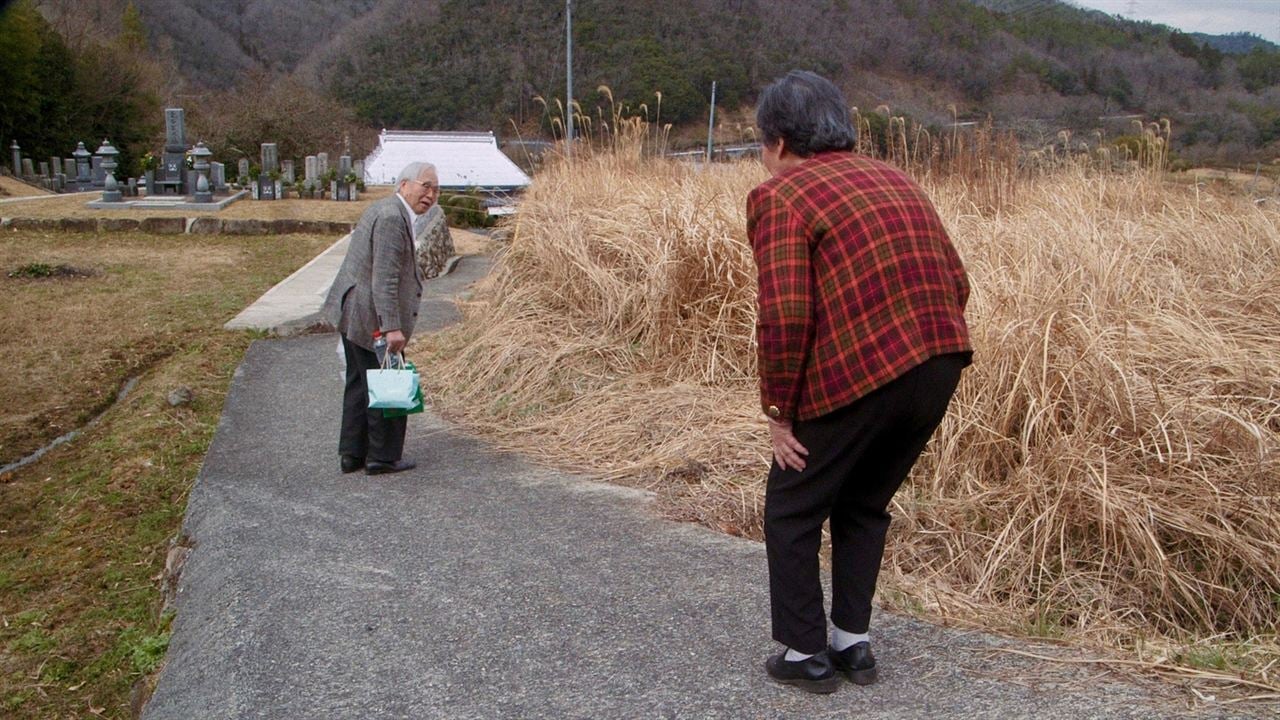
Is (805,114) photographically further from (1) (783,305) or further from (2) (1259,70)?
(2) (1259,70)

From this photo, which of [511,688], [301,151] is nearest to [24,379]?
[511,688]

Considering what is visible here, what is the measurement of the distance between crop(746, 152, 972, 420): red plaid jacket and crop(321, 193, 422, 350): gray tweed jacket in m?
2.63

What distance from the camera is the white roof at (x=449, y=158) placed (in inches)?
1367

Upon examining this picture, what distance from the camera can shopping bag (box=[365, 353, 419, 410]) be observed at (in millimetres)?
4738

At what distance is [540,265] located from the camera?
7707 mm

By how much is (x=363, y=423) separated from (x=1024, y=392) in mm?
A: 2957

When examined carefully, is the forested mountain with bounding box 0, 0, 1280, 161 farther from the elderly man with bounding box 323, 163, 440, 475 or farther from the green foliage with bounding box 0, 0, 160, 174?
the elderly man with bounding box 323, 163, 440, 475

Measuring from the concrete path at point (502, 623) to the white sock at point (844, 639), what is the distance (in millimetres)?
128

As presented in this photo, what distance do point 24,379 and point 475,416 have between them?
12.0 ft

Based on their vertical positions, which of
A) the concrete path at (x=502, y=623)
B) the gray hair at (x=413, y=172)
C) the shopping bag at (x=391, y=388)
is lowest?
the concrete path at (x=502, y=623)

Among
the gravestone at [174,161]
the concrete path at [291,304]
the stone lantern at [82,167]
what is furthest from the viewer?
the stone lantern at [82,167]

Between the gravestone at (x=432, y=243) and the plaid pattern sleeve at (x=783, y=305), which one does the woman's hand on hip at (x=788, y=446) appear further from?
the gravestone at (x=432, y=243)

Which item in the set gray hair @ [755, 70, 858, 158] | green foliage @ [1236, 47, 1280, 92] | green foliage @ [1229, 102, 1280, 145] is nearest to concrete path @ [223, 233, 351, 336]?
gray hair @ [755, 70, 858, 158]

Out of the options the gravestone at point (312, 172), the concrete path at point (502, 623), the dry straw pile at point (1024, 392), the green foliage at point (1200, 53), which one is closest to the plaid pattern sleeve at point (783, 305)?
the concrete path at point (502, 623)
